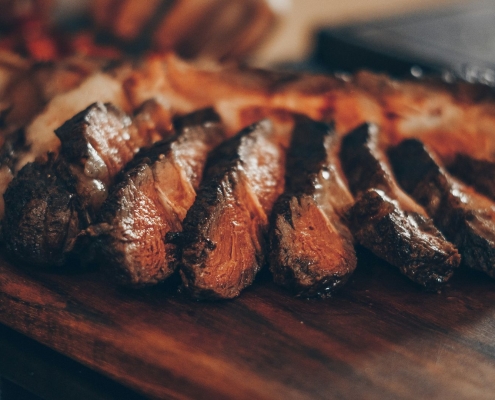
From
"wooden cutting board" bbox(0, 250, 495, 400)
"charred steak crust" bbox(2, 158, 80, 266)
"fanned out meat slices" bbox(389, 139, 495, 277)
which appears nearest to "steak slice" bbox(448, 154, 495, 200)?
"fanned out meat slices" bbox(389, 139, 495, 277)

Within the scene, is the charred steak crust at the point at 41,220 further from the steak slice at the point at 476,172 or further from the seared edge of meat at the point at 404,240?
the steak slice at the point at 476,172

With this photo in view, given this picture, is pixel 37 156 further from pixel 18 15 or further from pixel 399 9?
pixel 399 9

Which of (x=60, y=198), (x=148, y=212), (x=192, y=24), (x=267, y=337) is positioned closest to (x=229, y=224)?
(x=148, y=212)

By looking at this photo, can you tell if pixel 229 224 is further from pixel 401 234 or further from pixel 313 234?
pixel 401 234

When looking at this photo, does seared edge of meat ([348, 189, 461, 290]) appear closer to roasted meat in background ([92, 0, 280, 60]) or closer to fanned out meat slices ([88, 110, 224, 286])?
fanned out meat slices ([88, 110, 224, 286])

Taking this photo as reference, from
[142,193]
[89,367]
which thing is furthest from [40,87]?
[89,367]
